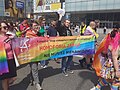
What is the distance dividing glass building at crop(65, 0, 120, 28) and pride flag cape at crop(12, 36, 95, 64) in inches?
1433

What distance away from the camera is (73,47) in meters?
6.58

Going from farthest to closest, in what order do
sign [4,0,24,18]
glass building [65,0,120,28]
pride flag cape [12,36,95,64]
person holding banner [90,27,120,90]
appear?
sign [4,0,24,18] → glass building [65,0,120,28] → pride flag cape [12,36,95,64] → person holding banner [90,27,120,90]

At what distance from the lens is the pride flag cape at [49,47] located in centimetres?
526

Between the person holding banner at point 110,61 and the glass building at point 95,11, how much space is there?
38.6m

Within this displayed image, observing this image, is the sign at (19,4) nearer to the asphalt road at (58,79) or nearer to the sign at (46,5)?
the sign at (46,5)

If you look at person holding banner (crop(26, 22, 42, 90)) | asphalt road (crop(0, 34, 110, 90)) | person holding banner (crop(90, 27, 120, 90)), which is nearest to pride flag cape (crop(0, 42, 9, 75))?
person holding banner (crop(26, 22, 42, 90))

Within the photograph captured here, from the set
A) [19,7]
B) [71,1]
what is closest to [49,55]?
[71,1]

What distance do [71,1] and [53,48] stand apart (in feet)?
176

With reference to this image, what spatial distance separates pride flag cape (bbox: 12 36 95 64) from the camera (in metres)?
5.26

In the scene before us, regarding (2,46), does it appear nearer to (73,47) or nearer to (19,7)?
(73,47)

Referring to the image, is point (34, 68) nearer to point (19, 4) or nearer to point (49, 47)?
point (49, 47)

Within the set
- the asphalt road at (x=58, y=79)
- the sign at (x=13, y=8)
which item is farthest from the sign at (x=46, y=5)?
the asphalt road at (x=58, y=79)

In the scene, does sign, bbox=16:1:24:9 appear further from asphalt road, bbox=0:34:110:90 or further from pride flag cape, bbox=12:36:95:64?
pride flag cape, bbox=12:36:95:64

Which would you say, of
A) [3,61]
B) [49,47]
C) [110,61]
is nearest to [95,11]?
[49,47]
